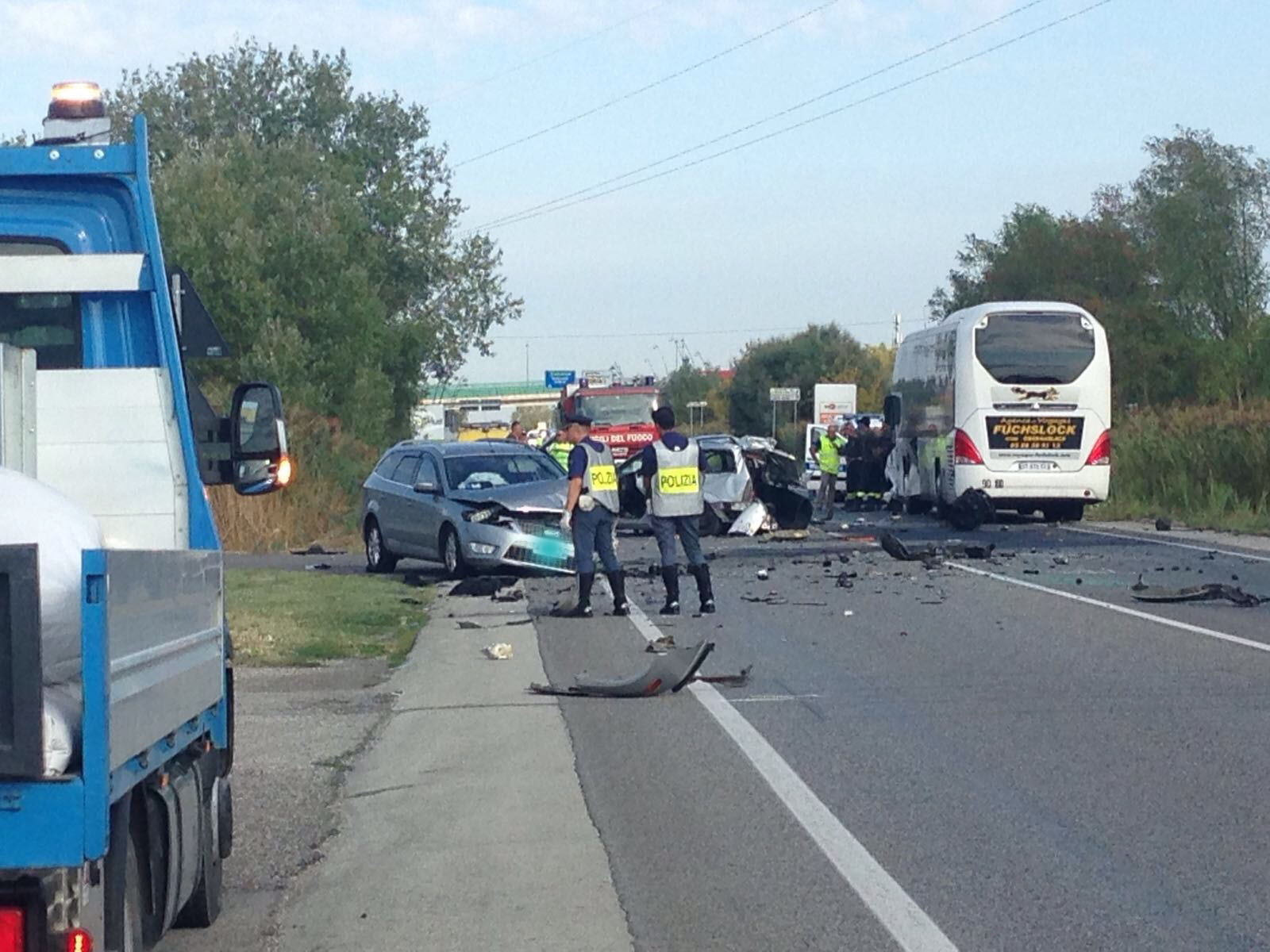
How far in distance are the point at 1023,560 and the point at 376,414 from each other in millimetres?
22890

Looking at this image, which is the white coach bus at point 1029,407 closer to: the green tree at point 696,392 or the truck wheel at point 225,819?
the truck wheel at point 225,819

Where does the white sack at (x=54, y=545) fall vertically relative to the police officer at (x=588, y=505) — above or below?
above

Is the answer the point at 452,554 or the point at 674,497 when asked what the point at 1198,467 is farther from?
the point at 674,497

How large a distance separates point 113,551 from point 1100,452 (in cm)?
2812

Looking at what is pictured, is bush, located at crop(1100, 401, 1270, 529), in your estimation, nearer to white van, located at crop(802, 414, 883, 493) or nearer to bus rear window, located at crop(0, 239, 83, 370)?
white van, located at crop(802, 414, 883, 493)

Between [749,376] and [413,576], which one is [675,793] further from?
[749,376]

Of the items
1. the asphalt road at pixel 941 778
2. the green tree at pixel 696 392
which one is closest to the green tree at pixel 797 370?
the green tree at pixel 696 392

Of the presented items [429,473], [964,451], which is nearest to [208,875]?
[429,473]

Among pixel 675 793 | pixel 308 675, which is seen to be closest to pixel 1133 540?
pixel 308 675

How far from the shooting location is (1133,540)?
2642cm

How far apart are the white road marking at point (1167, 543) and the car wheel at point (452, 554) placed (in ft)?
30.8

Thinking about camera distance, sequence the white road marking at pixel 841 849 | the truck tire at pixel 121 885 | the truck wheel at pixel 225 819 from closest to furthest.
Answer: the truck tire at pixel 121 885 < the white road marking at pixel 841 849 < the truck wheel at pixel 225 819

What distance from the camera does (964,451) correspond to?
1216 inches

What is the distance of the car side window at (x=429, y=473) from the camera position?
22188mm
